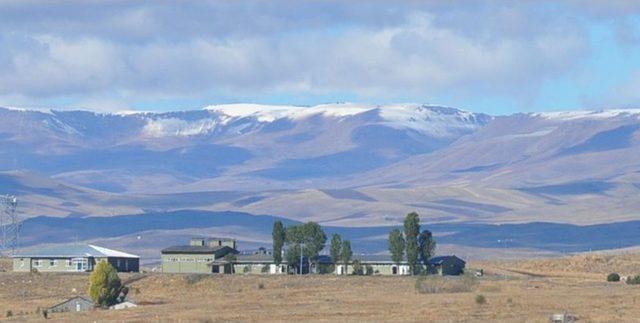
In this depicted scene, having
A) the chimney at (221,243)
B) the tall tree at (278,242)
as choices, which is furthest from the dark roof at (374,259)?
the chimney at (221,243)

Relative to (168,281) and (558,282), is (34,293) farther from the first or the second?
(558,282)

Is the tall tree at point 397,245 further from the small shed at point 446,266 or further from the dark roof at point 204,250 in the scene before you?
the dark roof at point 204,250

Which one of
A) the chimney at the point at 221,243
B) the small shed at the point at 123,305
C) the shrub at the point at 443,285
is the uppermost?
the chimney at the point at 221,243

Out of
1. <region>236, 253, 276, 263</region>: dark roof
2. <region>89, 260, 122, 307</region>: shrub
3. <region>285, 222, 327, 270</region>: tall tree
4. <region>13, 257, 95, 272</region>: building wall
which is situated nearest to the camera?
<region>89, 260, 122, 307</region>: shrub

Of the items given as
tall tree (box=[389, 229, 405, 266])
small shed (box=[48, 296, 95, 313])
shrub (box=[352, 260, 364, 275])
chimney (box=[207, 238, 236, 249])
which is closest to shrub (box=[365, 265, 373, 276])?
shrub (box=[352, 260, 364, 275])

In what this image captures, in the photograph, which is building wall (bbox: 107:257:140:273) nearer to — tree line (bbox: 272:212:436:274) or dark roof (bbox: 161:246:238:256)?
dark roof (bbox: 161:246:238:256)

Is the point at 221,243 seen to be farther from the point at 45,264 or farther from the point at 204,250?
the point at 45,264

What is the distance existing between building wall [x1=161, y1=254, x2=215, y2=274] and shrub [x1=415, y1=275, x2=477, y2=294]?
1425 inches

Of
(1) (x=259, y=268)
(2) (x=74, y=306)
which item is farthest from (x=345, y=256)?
(2) (x=74, y=306)

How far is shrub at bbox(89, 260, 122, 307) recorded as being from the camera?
105m

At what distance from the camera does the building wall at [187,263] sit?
491 ft

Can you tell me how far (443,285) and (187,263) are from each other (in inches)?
1732

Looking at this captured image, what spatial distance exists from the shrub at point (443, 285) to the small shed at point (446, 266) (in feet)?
72.2

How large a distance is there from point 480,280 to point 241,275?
63.6ft
